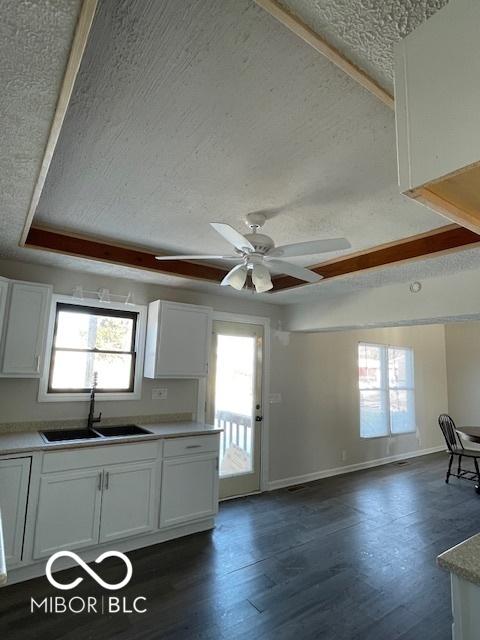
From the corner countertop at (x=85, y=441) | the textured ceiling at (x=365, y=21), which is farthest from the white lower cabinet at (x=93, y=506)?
the textured ceiling at (x=365, y=21)

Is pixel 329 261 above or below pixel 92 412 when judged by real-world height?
above

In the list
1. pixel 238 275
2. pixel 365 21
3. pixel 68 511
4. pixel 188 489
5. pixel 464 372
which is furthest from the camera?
pixel 464 372

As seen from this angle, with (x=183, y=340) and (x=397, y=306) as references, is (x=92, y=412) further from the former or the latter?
(x=397, y=306)

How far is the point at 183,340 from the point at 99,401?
101 cm

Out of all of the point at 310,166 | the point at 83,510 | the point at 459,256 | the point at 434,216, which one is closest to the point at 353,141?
the point at 310,166

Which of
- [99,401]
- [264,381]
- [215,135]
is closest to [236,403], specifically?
[264,381]


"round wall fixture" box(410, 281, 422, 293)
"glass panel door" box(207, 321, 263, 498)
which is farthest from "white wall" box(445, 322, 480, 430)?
"glass panel door" box(207, 321, 263, 498)

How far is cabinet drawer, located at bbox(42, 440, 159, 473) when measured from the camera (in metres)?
2.67

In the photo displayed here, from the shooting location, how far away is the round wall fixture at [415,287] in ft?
11.1

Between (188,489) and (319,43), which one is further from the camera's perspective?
(188,489)

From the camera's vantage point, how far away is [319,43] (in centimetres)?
100

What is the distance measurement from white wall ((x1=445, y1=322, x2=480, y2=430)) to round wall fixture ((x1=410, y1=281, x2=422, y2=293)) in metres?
4.55

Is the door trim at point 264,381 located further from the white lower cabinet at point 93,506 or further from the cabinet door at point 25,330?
the cabinet door at point 25,330

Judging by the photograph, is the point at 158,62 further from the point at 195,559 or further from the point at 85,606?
the point at 195,559
